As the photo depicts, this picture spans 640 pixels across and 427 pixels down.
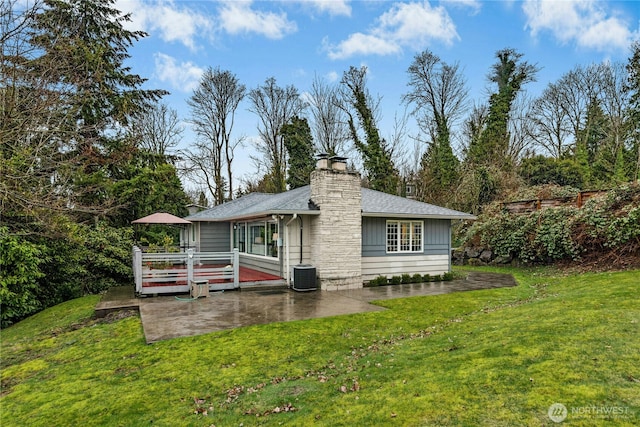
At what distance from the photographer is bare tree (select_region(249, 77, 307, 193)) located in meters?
27.2

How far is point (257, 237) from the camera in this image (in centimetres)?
1365

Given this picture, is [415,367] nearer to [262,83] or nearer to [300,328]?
[300,328]

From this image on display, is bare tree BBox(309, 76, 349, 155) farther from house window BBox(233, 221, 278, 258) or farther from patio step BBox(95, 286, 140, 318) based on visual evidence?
patio step BBox(95, 286, 140, 318)

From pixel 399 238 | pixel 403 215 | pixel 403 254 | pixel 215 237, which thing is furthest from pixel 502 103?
pixel 215 237

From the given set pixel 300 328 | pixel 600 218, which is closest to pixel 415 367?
pixel 300 328

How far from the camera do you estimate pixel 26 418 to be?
3.85 metres

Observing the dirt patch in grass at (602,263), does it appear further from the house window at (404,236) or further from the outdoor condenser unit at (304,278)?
the outdoor condenser unit at (304,278)

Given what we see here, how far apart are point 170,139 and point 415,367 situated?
25373mm

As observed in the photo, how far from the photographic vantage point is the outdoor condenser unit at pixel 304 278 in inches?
411

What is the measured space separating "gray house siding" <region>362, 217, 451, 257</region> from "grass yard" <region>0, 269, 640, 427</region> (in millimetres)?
4772

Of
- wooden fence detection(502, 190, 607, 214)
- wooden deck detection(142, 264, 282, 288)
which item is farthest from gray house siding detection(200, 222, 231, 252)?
wooden fence detection(502, 190, 607, 214)

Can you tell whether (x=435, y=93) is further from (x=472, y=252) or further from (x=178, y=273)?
(x=178, y=273)

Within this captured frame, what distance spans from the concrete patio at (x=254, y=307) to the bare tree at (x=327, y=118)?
55.9 ft

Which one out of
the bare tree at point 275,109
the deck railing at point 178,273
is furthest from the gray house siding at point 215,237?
the bare tree at point 275,109
